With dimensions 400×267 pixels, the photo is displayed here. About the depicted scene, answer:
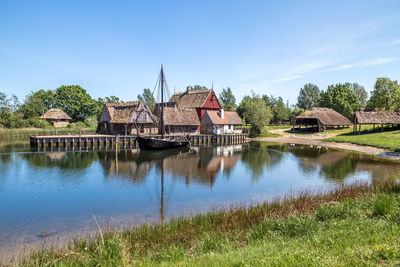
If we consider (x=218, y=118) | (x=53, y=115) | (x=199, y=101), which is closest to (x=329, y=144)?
(x=218, y=118)

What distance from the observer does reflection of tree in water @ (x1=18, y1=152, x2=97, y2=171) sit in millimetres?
25619

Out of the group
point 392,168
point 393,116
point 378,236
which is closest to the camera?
point 378,236

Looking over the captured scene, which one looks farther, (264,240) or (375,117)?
(375,117)

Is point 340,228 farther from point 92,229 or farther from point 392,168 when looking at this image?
point 392,168

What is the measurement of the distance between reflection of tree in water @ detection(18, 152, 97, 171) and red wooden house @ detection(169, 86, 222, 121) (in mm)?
29232

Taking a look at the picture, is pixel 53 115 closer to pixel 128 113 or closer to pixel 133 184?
pixel 128 113

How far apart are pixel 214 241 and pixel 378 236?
4.40 m

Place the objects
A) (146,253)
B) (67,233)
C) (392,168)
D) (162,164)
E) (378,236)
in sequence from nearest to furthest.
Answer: (378,236) < (146,253) < (67,233) < (392,168) < (162,164)

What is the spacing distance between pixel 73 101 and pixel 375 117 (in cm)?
7330

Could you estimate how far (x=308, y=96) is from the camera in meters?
112

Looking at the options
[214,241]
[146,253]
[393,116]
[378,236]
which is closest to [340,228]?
[378,236]

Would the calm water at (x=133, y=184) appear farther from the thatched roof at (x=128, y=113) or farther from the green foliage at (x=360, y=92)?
the green foliage at (x=360, y=92)

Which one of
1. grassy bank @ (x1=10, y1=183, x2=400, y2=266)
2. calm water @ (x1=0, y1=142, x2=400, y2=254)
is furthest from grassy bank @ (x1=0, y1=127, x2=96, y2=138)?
grassy bank @ (x1=10, y1=183, x2=400, y2=266)

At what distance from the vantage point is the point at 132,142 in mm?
43375
